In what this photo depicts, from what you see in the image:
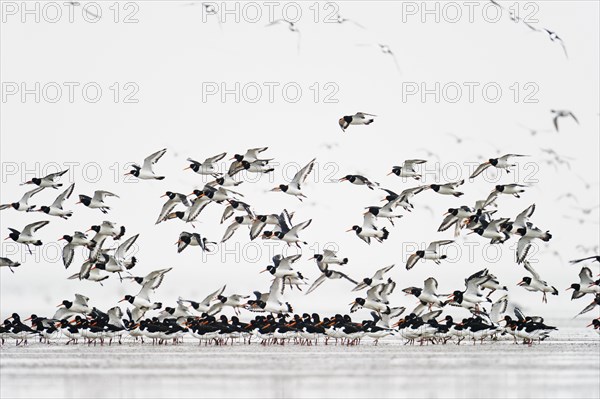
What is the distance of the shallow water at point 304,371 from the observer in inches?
959

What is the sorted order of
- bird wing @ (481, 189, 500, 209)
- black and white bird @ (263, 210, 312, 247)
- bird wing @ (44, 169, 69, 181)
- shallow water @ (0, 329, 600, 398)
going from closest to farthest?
shallow water @ (0, 329, 600, 398) → bird wing @ (44, 169, 69, 181) → bird wing @ (481, 189, 500, 209) → black and white bird @ (263, 210, 312, 247)

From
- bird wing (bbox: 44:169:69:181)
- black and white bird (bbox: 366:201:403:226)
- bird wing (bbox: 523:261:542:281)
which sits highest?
bird wing (bbox: 44:169:69:181)

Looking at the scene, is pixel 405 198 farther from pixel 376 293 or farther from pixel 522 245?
pixel 522 245

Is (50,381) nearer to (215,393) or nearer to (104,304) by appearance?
(215,393)

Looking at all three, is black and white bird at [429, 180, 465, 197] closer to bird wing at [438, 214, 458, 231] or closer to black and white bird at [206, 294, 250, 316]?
bird wing at [438, 214, 458, 231]

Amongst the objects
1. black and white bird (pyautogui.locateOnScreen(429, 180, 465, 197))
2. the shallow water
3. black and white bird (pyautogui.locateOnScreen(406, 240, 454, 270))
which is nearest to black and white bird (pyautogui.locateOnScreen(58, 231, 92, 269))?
the shallow water

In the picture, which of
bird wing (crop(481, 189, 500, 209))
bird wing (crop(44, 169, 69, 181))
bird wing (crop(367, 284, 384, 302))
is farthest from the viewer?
bird wing (crop(367, 284, 384, 302))

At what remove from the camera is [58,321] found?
35375 mm

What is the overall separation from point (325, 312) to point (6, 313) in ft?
38.4

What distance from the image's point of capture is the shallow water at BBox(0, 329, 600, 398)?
959 inches

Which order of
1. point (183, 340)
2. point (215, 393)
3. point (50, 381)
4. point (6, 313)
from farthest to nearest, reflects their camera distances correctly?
point (6, 313) < point (183, 340) < point (50, 381) < point (215, 393)

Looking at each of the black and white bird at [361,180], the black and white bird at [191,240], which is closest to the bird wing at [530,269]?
the black and white bird at [361,180]

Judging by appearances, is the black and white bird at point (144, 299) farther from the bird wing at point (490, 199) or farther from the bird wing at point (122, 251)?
the bird wing at point (490, 199)

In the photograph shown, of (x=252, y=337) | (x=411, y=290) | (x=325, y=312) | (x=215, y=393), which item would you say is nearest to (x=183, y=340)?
(x=252, y=337)
